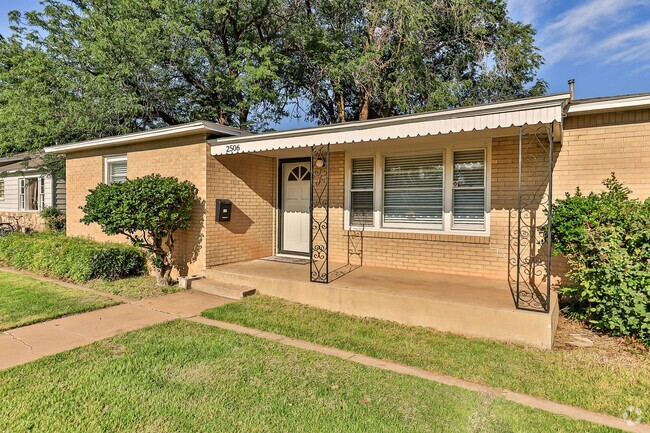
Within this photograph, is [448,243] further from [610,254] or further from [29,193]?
[29,193]

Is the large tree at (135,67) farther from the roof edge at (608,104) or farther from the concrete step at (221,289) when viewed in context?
the roof edge at (608,104)

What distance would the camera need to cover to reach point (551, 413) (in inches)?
130

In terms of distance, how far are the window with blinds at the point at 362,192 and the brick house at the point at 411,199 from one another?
0.09 feet

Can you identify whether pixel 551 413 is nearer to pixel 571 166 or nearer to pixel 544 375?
pixel 544 375

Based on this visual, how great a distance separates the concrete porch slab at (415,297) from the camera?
4.88 meters

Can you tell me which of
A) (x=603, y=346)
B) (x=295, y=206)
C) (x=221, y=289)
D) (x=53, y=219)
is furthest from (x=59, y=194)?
(x=603, y=346)

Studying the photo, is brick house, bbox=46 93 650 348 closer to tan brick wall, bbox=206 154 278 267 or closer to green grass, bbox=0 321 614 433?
tan brick wall, bbox=206 154 278 267

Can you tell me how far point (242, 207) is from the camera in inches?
347

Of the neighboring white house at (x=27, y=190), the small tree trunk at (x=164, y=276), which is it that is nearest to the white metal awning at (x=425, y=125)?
the small tree trunk at (x=164, y=276)

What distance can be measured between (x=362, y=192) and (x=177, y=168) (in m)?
4.21

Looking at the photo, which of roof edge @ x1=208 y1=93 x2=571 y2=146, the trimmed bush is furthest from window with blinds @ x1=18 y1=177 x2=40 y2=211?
roof edge @ x1=208 y1=93 x2=571 y2=146

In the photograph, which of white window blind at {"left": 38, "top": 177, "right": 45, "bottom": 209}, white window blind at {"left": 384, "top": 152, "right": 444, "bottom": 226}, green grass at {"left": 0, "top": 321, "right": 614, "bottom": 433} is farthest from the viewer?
white window blind at {"left": 38, "top": 177, "right": 45, "bottom": 209}

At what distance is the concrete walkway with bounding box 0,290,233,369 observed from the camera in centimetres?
457

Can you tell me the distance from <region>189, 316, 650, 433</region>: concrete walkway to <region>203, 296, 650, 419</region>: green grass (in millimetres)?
87
